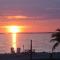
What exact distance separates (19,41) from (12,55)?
72cm

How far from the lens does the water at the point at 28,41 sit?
43.0ft

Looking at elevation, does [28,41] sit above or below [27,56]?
above

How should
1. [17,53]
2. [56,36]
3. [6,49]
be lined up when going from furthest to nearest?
[56,36], [17,53], [6,49]

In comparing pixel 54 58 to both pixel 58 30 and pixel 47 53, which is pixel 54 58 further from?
pixel 58 30

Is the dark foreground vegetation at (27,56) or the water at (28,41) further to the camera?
the dark foreground vegetation at (27,56)

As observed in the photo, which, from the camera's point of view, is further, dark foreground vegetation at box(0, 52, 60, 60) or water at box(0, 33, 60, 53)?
dark foreground vegetation at box(0, 52, 60, 60)

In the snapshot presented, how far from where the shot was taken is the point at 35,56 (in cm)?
1390

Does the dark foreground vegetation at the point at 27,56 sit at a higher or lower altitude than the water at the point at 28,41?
lower

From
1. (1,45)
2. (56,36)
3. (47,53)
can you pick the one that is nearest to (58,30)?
(56,36)

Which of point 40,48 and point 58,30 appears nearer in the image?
point 40,48

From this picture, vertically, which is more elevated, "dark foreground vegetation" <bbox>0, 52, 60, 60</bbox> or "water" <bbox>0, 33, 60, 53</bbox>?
"water" <bbox>0, 33, 60, 53</bbox>

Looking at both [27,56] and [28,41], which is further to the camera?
[27,56]

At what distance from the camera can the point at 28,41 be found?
13383mm

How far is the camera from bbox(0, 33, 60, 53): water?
1311cm
